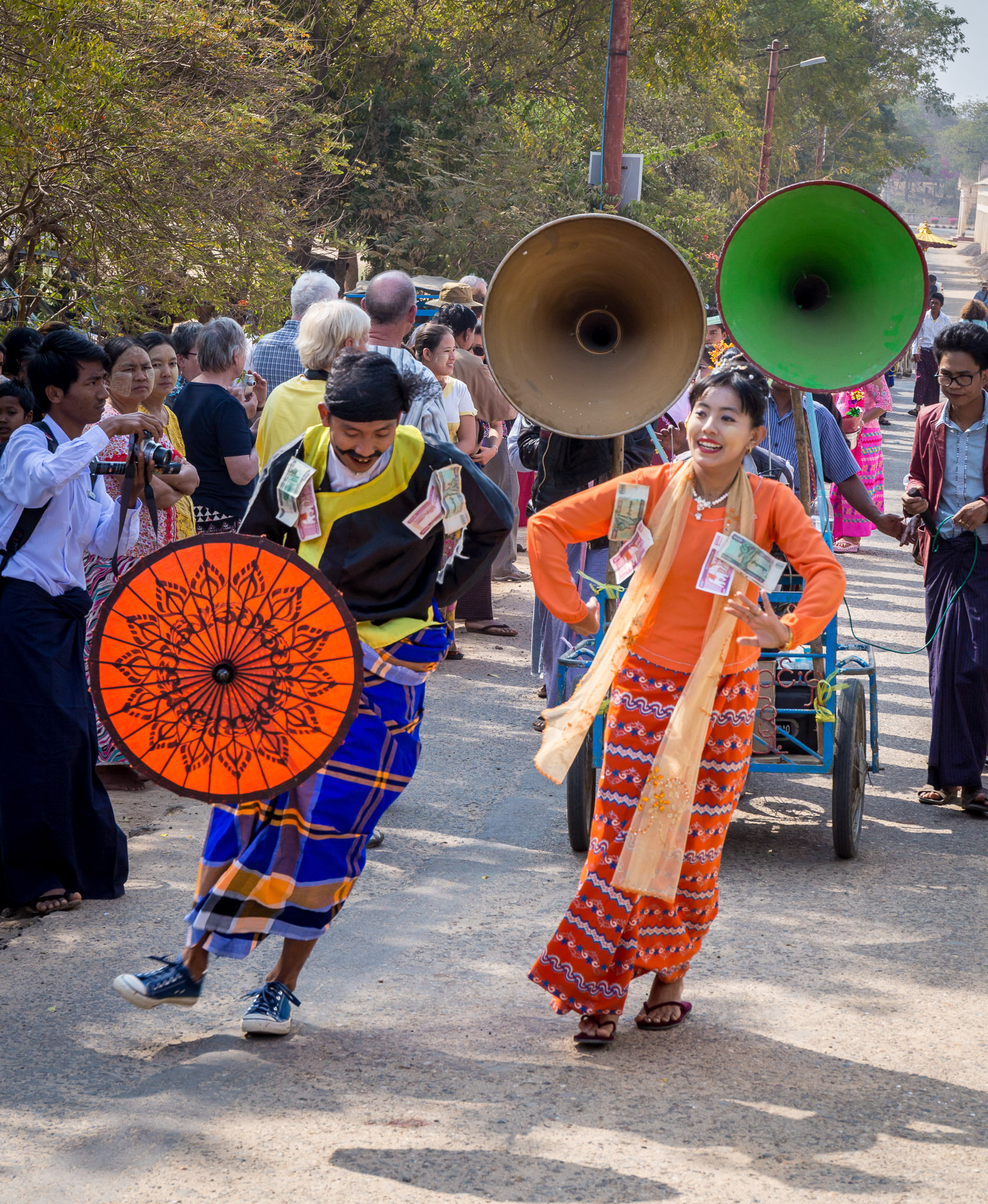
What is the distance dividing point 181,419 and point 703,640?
11.4 ft

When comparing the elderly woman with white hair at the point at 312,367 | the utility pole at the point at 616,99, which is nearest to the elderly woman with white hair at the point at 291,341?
the elderly woman with white hair at the point at 312,367

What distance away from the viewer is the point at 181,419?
22.1 ft

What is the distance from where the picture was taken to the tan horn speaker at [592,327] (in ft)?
17.0

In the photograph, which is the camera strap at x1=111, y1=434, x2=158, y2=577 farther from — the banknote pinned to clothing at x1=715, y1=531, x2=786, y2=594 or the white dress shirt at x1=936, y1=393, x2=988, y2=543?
the white dress shirt at x1=936, y1=393, x2=988, y2=543

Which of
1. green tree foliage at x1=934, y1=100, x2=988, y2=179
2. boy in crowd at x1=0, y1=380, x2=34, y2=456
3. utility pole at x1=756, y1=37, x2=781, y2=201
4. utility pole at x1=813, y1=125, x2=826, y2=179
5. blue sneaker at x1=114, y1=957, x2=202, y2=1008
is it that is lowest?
blue sneaker at x1=114, y1=957, x2=202, y2=1008

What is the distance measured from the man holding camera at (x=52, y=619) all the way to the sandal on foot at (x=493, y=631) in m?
4.77

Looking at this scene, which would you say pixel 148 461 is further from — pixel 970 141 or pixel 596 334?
pixel 970 141

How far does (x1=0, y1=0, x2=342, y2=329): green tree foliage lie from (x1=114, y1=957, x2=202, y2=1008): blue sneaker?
225 inches

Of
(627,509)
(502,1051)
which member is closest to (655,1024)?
(502,1051)

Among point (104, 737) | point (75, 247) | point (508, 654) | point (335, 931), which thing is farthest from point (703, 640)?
point (75, 247)

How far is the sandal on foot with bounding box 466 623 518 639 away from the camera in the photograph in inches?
381

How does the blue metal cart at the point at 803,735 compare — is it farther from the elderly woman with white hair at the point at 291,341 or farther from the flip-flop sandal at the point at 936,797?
the elderly woman with white hair at the point at 291,341

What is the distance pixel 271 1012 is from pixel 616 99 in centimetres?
1501

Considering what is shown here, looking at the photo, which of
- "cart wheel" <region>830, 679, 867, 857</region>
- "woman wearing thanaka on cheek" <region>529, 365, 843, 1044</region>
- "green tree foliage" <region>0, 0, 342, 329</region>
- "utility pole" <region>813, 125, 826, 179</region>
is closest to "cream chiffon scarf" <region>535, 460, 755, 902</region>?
"woman wearing thanaka on cheek" <region>529, 365, 843, 1044</region>
